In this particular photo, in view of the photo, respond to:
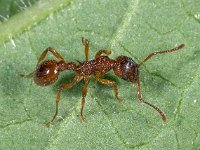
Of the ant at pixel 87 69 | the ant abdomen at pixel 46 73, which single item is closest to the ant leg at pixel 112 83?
the ant at pixel 87 69

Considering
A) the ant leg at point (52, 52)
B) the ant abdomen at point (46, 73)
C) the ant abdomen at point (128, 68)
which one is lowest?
the ant abdomen at point (128, 68)

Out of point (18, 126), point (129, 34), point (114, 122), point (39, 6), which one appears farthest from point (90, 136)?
point (39, 6)

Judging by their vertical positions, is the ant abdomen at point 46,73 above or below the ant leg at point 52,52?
below

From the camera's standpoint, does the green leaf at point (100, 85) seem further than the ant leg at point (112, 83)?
No

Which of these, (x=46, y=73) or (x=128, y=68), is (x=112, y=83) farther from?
(x=46, y=73)

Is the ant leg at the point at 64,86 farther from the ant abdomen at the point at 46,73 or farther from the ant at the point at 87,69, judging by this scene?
the ant abdomen at the point at 46,73

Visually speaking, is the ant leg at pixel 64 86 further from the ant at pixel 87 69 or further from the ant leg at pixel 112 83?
the ant leg at pixel 112 83

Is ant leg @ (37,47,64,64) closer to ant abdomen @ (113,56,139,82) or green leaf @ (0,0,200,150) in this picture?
green leaf @ (0,0,200,150)

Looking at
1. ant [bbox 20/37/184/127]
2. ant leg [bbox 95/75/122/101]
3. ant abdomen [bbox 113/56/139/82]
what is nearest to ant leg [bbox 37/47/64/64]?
ant [bbox 20/37/184/127]
